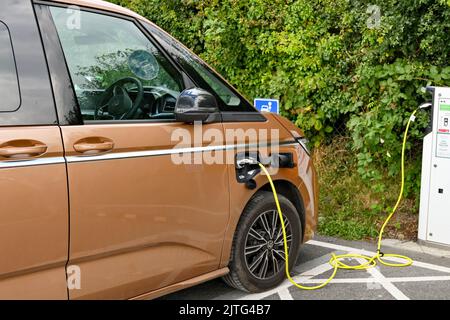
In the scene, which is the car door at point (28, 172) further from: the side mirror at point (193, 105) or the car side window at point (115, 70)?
the side mirror at point (193, 105)

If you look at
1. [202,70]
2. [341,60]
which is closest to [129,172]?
[202,70]

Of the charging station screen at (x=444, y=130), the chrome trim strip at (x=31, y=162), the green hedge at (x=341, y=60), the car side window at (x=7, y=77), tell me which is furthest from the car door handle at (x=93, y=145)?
the green hedge at (x=341, y=60)

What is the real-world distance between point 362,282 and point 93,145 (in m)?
2.53

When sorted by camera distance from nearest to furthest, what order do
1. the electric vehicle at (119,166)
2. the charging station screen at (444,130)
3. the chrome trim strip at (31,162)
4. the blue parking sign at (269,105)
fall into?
the chrome trim strip at (31,162), the electric vehicle at (119,166), the charging station screen at (444,130), the blue parking sign at (269,105)

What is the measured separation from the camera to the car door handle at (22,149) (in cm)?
242

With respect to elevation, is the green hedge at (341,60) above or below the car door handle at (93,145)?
above

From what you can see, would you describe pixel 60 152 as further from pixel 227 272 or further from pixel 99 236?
pixel 227 272

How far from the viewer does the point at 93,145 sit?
108 inches

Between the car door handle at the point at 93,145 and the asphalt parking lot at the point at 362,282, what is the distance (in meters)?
1.56

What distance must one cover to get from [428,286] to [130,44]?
291cm

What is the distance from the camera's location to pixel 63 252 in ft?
8.64

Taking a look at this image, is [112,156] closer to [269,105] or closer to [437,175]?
[269,105]

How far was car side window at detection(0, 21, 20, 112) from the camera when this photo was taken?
98.8 inches
